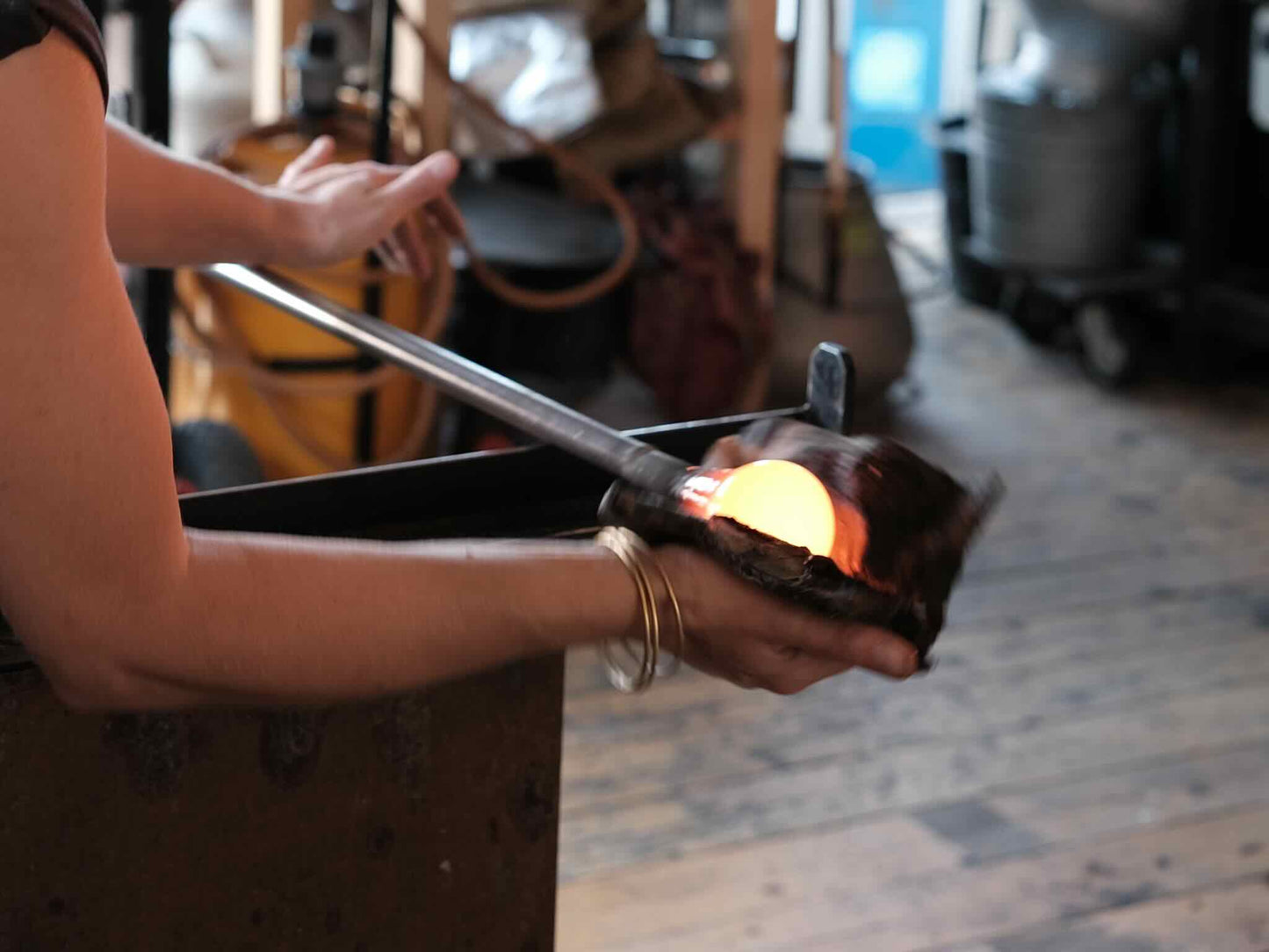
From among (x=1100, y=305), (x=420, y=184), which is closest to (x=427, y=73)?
(x=420, y=184)

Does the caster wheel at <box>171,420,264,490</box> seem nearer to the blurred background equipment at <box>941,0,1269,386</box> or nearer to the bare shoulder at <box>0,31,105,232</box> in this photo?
the bare shoulder at <box>0,31,105,232</box>

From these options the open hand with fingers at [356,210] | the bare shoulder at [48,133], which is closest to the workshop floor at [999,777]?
the open hand with fingers at [356,210]

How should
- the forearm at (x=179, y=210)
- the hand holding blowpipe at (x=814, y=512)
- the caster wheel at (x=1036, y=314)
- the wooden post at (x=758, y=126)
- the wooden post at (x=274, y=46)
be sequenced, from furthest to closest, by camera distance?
1. the caster wheel at (x=1036, y=314)
2. the wooden post at (x=758, y=126)
3. the wooden post at (x=274, y=46)
4. the forearm at (x=179, y=210)
5. the hand holding blowpipe at (x=814, y=512)

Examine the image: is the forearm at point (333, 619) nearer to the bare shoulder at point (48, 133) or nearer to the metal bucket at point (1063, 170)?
the bare shoulder at point (48, 133)

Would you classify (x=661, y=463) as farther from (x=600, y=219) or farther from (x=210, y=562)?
(x=600, y=219)

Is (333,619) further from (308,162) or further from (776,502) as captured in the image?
(308,162)

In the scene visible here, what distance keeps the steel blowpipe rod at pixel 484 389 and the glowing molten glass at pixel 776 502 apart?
3cm

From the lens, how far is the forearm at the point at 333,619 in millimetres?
682

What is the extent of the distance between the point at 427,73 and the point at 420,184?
1433 mm

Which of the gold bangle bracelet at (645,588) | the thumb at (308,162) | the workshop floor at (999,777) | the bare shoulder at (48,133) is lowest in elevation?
the workshop floor at (999,777)

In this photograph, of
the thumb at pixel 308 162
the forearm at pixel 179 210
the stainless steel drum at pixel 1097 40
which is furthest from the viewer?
the stainless steel drum at pixel 1097 40

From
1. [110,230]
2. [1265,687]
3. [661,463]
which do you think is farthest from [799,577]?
[1265,687]

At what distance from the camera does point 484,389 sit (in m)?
0.95

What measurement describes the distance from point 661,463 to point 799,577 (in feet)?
0.35
